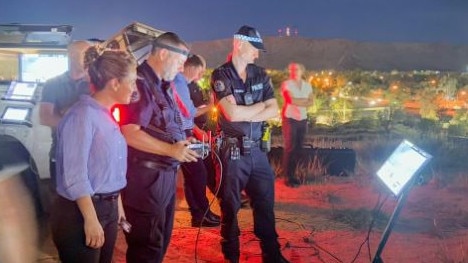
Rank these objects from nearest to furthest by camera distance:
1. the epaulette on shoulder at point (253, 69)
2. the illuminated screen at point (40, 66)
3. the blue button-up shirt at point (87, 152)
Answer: the blue button-up shirt at point (87, 152) < the epaulette on shoulder at point (253, 69) < the illuminated screen at point (40, 66)

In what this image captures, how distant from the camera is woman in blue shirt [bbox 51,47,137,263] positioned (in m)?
2.87

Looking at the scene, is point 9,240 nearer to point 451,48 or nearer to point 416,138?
point 416,138

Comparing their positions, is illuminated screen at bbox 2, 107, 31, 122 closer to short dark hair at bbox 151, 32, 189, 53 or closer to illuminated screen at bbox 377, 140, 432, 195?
short dark hair at bbox 151, 32, 189, 53

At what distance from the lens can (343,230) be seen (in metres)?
6.32

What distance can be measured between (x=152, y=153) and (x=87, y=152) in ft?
2.40

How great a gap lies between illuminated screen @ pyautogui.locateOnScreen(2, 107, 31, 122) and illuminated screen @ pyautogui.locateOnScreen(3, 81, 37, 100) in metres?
0.12

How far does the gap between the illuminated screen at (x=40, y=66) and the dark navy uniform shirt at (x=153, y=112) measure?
562 centimetres

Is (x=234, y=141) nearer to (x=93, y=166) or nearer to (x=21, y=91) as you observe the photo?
(x=93, y=166)

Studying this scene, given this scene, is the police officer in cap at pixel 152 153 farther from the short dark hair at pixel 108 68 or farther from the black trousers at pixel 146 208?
the short dark hair at pixel 108 68

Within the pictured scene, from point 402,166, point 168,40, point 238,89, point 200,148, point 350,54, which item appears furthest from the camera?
point 350,54

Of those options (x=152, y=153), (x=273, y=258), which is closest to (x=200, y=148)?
(x=152, y=153)

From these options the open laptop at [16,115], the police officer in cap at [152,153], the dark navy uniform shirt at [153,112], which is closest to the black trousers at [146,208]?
the police officer in cap at [152,153]

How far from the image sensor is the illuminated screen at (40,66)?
885cm

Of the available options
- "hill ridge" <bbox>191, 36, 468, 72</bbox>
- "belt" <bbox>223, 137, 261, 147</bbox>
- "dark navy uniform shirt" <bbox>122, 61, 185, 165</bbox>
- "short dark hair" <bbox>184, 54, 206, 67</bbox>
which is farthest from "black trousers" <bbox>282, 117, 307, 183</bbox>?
"hill ridge" <bbox>191, 36, 468, 72</bbox>
